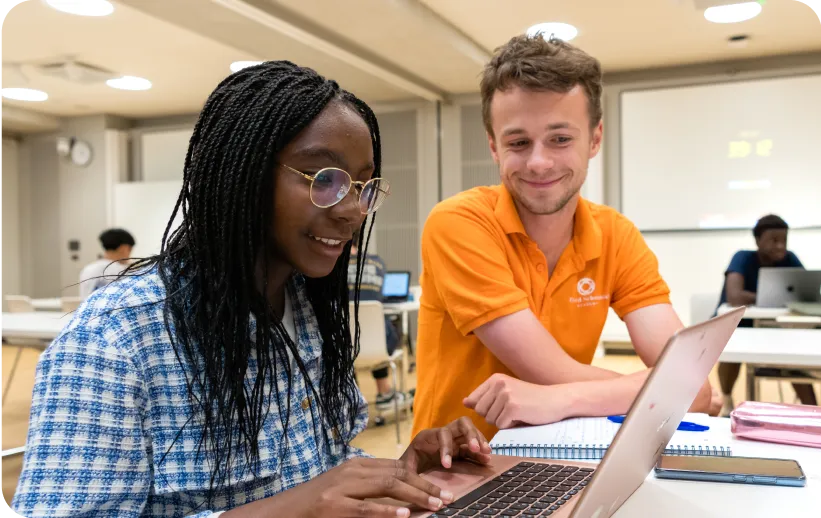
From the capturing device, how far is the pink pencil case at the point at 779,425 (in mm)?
1127

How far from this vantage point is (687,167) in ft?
23.9

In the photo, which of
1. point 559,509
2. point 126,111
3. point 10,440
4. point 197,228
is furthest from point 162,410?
point 126,111

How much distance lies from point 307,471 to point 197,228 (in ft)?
1.23

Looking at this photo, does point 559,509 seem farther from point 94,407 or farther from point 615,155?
point 615,155

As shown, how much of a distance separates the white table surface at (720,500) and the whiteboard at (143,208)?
9.03m

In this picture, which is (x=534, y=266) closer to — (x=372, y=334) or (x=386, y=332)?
(x=372, y=334)

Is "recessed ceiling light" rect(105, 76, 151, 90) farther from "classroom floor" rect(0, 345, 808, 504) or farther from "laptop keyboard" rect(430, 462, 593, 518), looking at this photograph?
"laptop keyboard" rect(430, 462, 593, 518)

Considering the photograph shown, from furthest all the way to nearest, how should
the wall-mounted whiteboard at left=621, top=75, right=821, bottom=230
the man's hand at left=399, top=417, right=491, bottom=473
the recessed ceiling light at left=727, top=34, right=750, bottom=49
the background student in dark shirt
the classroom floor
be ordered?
the wall-mounted whiteboard at left=621, top=75, right=821, bottom=230, the recessed ceiling light at left=727, top=34, right=750, bottom=49, the background student in dark shirt, the classroom floor, the man's hand at left=399, top=417, right=491, bottom=473

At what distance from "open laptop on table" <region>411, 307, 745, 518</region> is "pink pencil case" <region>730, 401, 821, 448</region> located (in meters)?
0.30

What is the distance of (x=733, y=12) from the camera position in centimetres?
569

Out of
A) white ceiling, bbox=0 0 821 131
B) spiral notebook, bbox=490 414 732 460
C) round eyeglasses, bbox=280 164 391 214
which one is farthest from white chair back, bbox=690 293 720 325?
round eyeglasses, bbox=280 164 391 214

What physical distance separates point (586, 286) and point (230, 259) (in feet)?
3.05

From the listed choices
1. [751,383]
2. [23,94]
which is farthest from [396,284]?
[23,94]

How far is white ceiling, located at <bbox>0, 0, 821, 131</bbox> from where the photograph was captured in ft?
17.6
